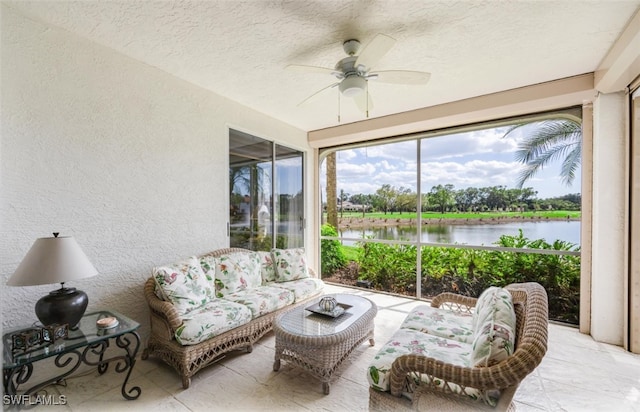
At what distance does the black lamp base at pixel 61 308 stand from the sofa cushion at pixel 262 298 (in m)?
1.18

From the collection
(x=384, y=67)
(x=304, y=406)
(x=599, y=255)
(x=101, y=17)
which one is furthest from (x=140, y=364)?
(x=599, y=255)

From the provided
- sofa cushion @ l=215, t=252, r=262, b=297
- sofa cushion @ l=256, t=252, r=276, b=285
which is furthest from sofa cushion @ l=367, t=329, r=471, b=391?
sofa cushion @ l=256, t=252, r=276, b=285

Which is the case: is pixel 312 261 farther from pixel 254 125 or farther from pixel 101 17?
pixel 101 17

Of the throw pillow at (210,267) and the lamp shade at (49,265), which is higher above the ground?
the lamp shade at (49,265)

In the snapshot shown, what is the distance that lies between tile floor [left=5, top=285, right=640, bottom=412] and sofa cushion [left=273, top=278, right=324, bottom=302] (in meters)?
0.72

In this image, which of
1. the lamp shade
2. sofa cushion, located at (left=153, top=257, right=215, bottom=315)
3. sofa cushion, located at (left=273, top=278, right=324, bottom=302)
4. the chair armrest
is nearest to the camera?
the chair armrest

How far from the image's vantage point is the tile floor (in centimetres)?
182

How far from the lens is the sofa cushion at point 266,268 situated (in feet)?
11.1

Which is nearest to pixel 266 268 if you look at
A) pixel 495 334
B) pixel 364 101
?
pixel 364 101

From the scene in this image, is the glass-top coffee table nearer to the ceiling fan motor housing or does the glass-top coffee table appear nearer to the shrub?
the ceiling fan motor housing

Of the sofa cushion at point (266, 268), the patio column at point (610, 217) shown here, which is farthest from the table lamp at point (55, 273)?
the patio column at point (610, 217)

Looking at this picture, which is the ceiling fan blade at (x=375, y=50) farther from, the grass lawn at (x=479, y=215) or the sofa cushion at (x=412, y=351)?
the grass lawn at (x=479, y=215)

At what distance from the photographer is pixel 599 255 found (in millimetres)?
2727

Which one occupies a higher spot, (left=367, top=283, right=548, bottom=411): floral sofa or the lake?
the lake
